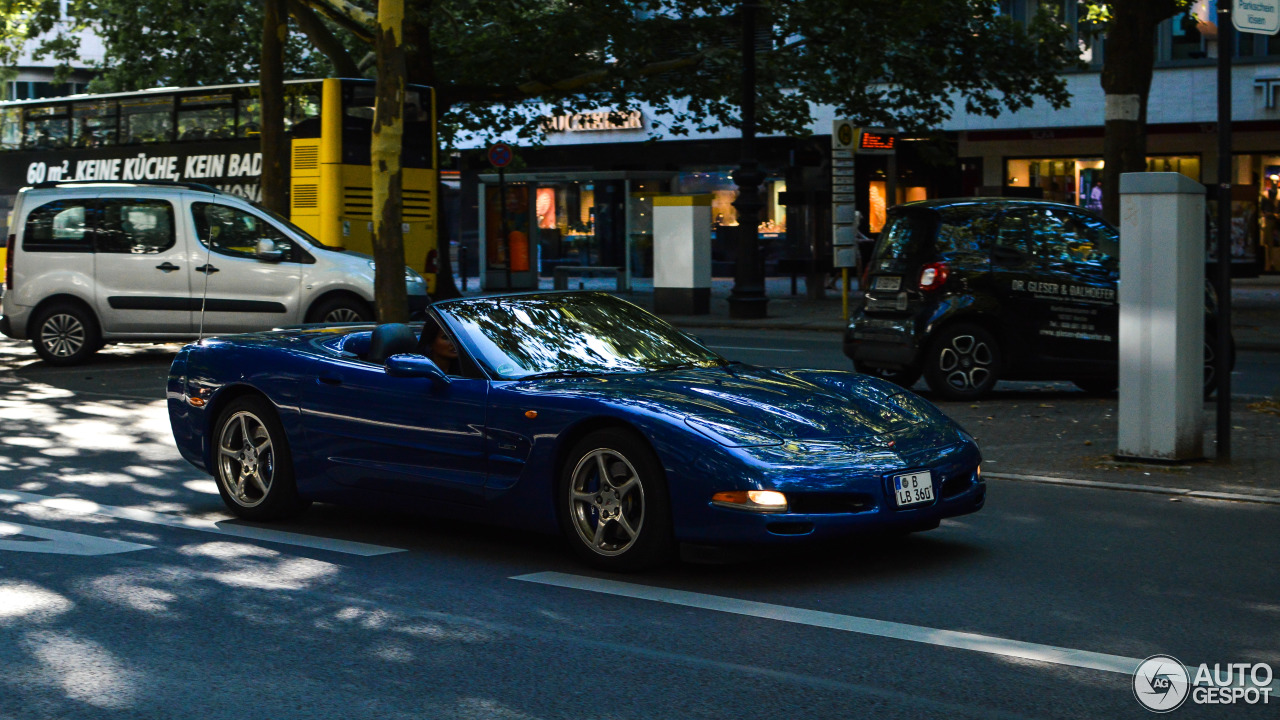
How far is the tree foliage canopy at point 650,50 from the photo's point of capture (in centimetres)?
2538

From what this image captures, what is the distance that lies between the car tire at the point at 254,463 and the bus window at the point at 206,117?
16466 millimetres

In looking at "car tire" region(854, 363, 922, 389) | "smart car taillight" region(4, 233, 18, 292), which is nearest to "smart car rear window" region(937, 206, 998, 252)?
"car tire" region(854, 363, 922, 389)

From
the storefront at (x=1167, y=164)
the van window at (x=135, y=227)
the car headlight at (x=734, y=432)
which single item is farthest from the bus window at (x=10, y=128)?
the car headlight at (x=734, y=432)

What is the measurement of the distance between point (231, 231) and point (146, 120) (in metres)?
7.74

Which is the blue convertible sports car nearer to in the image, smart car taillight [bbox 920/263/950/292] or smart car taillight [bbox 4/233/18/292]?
smart car taillight [bbox 920/263/950/292]

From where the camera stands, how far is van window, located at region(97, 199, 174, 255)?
57.7 ft

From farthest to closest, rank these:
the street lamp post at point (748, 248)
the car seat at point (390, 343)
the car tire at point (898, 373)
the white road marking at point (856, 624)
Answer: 1. the street lamp post at point (748, 248)
2. the car tire at point (898, 373)
3. the car seat at point (390, 343)
4. the white road marking at point (856, 624)

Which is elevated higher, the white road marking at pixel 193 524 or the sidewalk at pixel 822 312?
the sidewalk at pixel 822 312

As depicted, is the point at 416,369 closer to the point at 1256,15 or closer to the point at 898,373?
the point at 1256,15

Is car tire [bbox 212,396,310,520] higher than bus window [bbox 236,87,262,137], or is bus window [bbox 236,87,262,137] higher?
bus window [bbox 236,87,262,137]

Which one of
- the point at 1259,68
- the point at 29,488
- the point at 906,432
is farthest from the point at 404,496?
the point at 1259,68

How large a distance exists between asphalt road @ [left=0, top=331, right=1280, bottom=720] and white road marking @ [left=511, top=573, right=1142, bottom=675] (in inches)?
0.6
